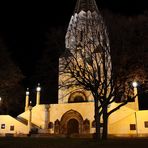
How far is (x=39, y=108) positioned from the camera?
4025 cm

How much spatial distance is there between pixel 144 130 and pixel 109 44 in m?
14.2

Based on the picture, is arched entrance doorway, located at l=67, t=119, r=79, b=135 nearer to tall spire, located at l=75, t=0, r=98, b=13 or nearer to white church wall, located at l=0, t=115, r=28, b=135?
white church wall, located at l=0, t=115, r=28, b=135

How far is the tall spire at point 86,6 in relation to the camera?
146ft

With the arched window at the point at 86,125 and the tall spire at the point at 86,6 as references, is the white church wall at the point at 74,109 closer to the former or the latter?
the arched window at the point at 86,125

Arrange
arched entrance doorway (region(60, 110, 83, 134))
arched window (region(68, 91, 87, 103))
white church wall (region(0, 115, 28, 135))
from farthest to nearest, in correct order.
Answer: arched window (region(68, 91, 87, 103)), white church wall (region(0, 115, 28, 135)), arched entrance doorway (region(60, 110, 83, 134))

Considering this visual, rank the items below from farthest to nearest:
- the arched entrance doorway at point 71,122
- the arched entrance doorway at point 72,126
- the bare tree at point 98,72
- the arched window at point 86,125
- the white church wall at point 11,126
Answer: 1. the white church wall at point 11,126
2. the arched entrance doorway at point 72,126
3. the arched entrance doorway at point 71,122
4. the arched window at point 86,125
5. the bare tree at point 98,72

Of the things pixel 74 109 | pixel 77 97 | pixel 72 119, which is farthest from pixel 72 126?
pixel 77 97

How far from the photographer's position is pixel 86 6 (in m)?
45.0

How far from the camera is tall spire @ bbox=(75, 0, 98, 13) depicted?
146 feet

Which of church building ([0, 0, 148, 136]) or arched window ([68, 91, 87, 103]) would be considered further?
arched window ([68, 91, 87, 103])

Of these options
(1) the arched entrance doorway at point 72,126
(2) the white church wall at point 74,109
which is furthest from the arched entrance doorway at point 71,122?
(2) the white church wall at point 74,109

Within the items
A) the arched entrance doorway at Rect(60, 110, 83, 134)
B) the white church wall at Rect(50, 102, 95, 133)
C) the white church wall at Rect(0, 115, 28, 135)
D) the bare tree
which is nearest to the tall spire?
the white church wall at Rect(50, 102, 95, 133)

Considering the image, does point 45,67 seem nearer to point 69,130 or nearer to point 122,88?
point 122,88

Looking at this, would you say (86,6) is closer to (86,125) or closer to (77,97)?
(77,97)
